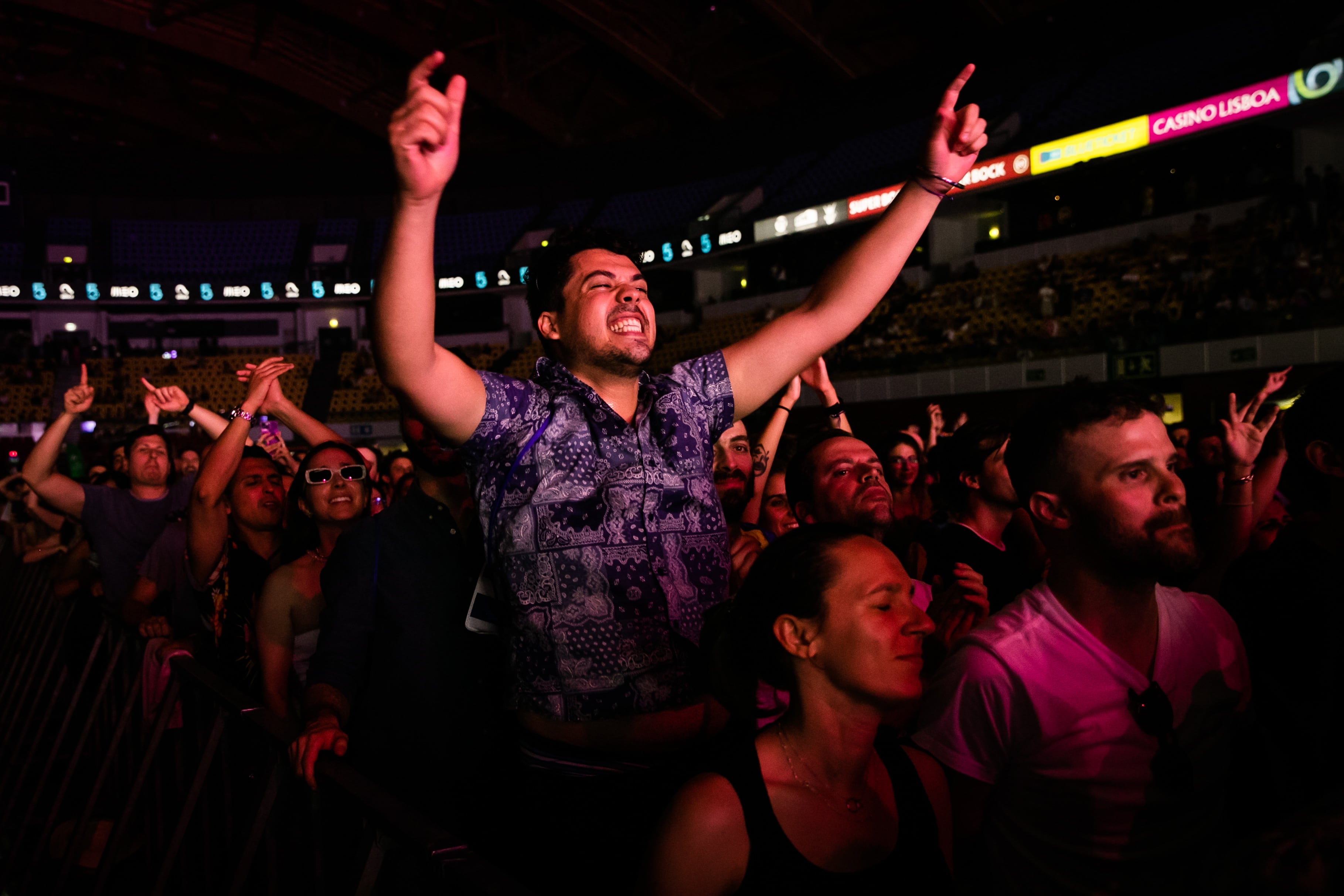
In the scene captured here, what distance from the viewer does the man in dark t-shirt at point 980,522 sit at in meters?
2.88

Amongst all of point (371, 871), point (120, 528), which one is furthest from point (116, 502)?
point (371, 871)

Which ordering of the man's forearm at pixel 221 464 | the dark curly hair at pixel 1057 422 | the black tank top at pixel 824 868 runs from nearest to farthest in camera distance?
the black tank top at pixel 824 868 → the dark curly hair at pixel 1057 422 → the man's forearm at pixel 221 464

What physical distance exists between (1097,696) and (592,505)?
0.97m

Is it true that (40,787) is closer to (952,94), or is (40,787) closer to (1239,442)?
(952,94)

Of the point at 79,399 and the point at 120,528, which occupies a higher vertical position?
the point at 79,399

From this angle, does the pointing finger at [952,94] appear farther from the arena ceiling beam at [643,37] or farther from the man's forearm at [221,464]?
the arena ceiling beam at [643,37]

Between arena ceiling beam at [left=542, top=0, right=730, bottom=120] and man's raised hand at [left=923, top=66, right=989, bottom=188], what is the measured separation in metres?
Answer: 22.2

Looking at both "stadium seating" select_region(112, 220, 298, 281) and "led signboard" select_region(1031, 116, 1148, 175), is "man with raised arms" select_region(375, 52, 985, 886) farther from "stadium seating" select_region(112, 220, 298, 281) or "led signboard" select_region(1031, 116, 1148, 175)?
"stadium seating" select_region(112, 220, 298, 281)

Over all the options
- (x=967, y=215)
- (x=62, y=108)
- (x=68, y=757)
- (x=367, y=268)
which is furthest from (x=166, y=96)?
(x=68, y=757)

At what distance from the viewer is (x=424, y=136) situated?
142 centimetres

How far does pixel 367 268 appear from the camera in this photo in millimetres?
30641

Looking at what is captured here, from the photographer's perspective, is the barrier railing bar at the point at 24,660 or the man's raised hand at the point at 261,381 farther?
the barrier railing bar at the point at 24,660

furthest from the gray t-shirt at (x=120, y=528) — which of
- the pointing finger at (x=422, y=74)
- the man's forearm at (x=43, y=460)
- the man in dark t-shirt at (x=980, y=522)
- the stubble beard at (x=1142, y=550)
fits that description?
the stubble beard at (x=1142, y=550)

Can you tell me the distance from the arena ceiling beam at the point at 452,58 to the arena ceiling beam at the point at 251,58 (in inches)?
49.4
